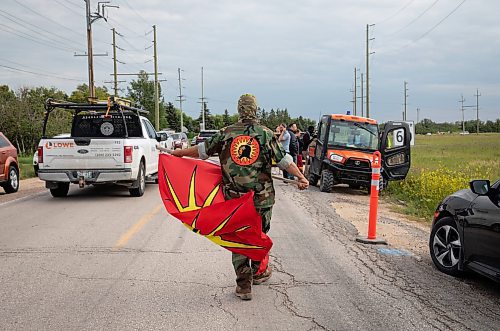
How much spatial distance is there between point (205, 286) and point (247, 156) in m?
1.59

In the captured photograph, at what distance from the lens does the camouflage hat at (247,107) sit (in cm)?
553

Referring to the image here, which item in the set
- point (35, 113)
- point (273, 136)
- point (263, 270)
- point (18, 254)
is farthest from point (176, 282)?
point (35, 113)

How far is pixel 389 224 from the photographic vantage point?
1059 centimetres

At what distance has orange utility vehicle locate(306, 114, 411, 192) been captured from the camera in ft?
50.1

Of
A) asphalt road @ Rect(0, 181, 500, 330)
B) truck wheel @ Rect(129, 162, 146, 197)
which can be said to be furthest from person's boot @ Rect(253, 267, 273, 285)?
truck wheel @ Rect(129, 162, 146, 197)

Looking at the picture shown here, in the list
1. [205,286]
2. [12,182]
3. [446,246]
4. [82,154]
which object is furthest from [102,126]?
[446,246]

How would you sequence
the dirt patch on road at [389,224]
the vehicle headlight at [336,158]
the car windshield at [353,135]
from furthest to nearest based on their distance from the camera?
the car windshield at [353,135], the vehicle headlight at [336,158], the dirt patch on road at [389,224]

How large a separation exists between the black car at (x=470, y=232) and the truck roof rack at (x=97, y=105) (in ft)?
28.8

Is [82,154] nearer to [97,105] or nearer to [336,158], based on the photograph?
[97,105]

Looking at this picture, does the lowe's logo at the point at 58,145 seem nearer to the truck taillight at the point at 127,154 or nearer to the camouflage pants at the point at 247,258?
the truck taillight at the point at 127,154

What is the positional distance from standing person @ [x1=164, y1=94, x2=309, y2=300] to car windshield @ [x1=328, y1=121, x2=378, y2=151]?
1107 cm

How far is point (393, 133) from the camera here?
1515 cm

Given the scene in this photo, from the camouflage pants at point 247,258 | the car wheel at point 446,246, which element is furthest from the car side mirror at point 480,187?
the camouflage pants at point 247,258

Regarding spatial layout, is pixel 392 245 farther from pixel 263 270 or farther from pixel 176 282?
pixel 176 282
